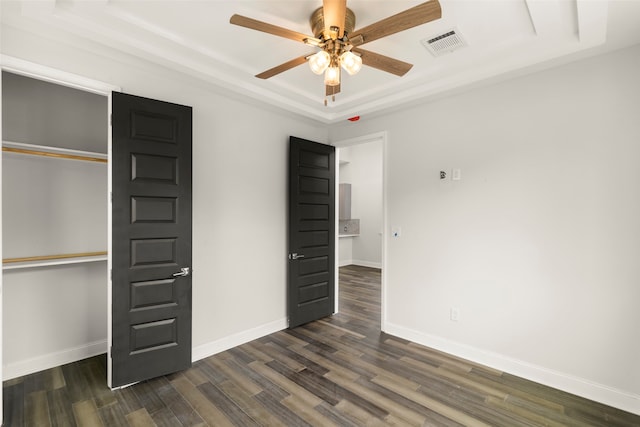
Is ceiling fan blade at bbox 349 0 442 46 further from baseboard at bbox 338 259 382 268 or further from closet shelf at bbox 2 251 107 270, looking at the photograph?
baseboard at bbox 338 259 382 268

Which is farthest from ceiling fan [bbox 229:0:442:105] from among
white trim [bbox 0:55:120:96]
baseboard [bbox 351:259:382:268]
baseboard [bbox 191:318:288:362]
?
baseboard [bbox 351:259:382:268]

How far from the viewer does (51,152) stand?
2908 mm

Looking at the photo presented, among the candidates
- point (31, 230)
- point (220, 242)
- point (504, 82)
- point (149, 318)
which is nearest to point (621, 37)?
point (504, 82)

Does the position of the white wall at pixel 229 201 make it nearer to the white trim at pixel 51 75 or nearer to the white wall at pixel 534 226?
the white trim at pixel 51 75

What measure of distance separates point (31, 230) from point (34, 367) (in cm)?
127

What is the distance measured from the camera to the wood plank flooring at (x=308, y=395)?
89.7 inches

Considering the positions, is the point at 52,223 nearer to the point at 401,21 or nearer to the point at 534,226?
the point at 401,21

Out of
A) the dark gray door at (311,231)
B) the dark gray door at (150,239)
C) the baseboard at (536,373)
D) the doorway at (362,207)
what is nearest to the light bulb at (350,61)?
the dark gray door at (150,239)

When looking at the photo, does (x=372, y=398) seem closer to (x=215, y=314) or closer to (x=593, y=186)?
(x=215, y=314)

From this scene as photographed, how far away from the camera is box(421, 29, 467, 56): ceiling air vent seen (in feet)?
8.11

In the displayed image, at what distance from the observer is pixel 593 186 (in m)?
2.55

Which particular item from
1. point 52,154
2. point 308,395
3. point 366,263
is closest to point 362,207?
point 366,263

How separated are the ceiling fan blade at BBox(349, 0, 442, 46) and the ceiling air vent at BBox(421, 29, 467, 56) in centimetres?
90

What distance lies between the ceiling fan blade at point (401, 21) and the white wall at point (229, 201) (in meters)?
1.93
